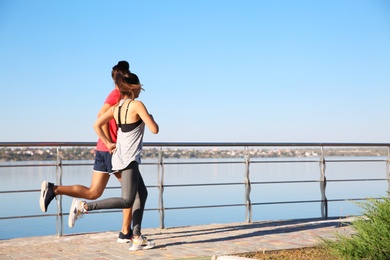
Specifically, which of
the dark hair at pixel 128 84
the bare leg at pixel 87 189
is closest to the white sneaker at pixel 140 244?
the bare leg at pixel 87 189

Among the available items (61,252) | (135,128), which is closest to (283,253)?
(135,128)

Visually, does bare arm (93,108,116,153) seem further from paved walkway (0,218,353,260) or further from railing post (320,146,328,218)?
railing post (320,146,328,218)

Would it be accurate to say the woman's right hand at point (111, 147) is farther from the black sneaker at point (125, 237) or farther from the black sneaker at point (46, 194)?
the black sneaker at point (125, 237)

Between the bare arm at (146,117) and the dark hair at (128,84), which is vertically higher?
the dark hair at (128,84)

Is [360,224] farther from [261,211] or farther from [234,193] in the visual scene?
[234,193]

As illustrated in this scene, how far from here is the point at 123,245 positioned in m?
7.01

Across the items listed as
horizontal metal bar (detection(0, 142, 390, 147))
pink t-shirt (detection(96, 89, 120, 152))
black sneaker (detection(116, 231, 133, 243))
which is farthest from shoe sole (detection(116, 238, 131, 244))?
horizontal metal bar (detection(0, 142, 390, 147))

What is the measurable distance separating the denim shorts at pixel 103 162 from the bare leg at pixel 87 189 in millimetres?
51

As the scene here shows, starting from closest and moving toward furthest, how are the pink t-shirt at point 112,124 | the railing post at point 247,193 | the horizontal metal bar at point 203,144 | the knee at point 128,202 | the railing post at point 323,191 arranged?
the knee at point 128,202, the pink t-shirt at point 112,124, the horizontal metal bar at point 203,144, the railing post at point 247,193, the railing post at point 323,191

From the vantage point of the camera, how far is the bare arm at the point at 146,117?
6.20 metres

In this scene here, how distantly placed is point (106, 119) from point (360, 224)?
2631 millimetres

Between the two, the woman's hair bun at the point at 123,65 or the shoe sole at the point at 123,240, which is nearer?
the woman's hair bun at the point at 123,65

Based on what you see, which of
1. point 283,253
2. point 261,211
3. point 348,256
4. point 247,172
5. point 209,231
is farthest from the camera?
point 261,211

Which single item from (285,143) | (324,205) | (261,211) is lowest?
(261,211)
